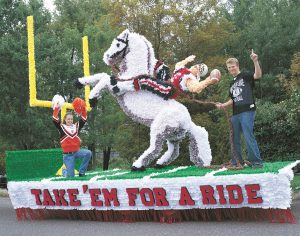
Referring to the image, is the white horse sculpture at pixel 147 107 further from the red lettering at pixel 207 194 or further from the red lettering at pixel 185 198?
the red lettering at pixel 207 194

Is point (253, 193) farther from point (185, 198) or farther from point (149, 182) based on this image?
point (149, 182)

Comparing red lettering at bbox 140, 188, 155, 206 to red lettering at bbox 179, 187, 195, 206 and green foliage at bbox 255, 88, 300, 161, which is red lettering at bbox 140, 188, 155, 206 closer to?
red lettering at bbox 179, 187, 195, 206

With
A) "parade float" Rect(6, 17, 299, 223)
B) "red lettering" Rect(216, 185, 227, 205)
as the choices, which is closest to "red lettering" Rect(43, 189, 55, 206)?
"parade float" Rect(6, 17, 299, 223)

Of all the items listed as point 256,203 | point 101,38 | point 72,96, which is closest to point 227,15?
point 101,38

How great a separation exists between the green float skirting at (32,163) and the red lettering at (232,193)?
3118mm

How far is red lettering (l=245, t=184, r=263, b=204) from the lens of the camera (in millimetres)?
5215

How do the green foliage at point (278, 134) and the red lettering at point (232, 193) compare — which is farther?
the green foliage at point (278, 134)

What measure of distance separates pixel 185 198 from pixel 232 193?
533 millimetres

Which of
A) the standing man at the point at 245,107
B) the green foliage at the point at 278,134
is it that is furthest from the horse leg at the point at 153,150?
the green foliage at the point at 278,134

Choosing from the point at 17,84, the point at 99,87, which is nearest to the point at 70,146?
the point at 99,87

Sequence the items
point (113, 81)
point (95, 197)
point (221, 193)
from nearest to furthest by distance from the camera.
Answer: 1. point (221, 193)
2. point (95, 197)
3. point (113, 81)

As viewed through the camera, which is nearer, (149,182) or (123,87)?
(149,182)

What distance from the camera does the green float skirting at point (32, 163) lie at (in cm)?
723

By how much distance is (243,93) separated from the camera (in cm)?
621
